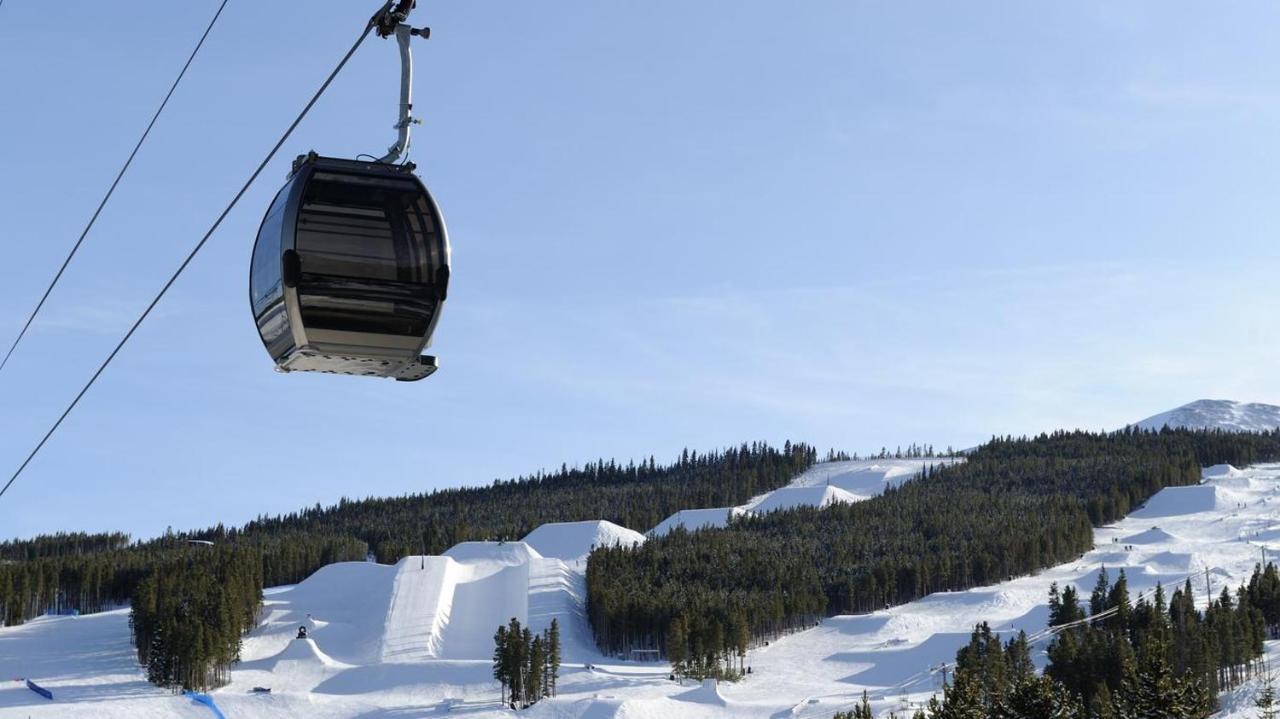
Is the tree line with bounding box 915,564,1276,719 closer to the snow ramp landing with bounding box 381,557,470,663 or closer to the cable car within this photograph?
the snow ramp landing with bounding box 381,557,470,663

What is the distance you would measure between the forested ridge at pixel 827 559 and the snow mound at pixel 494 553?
25.7 feet

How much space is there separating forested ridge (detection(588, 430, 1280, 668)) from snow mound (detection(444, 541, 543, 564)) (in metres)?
7.84

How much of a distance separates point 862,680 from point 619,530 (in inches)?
2656

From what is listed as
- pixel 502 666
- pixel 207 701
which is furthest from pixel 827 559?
pixel 207 701

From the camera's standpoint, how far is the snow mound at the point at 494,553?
145375 millimetres

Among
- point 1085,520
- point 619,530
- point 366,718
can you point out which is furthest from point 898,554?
point 366,718

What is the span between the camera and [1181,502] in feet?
584

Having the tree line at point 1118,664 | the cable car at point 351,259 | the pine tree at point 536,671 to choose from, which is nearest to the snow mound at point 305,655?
the pine tree at point 536,671

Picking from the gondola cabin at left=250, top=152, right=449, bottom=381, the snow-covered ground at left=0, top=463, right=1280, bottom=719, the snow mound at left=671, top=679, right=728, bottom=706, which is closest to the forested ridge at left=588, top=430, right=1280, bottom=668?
the snow-covered ground at left=0, top=463, right=1280, bottom=719

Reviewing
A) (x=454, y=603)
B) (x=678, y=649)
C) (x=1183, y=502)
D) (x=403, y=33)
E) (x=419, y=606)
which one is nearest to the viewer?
(x=403, y=33)

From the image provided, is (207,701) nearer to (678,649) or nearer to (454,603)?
(678,649)

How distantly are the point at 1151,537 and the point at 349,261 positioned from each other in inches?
5941

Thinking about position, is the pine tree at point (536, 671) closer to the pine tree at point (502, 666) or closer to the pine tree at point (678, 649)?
the pine tree at point (502, 666)

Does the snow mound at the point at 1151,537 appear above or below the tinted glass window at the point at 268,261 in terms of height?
below
